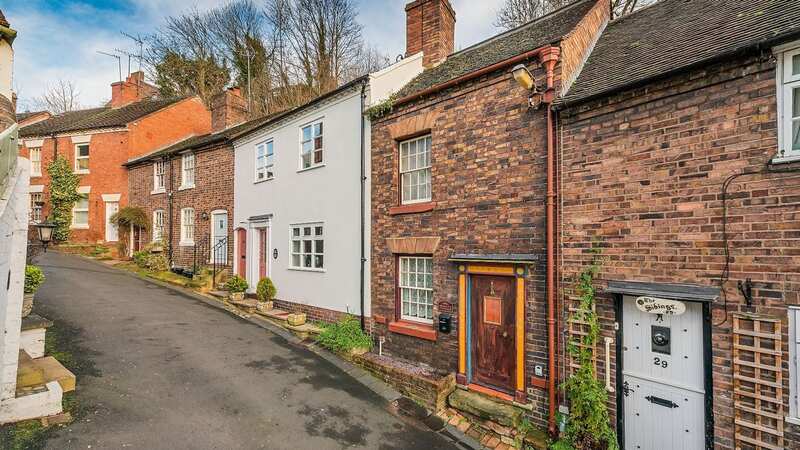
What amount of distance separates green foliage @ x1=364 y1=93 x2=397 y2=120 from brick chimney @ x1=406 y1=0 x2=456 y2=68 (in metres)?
2.49

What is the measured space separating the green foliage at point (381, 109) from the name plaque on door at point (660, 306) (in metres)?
6.50

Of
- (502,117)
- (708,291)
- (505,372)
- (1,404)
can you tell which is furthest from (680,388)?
(1,404)

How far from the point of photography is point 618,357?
5590 mm

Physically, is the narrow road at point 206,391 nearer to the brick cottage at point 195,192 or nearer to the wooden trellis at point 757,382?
the wooden trellis at point 757,382

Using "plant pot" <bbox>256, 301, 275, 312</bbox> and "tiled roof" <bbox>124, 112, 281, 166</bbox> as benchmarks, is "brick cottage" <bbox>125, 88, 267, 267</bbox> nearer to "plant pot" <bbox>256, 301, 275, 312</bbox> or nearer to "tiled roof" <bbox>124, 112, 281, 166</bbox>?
"tiled roof" <bbox>124, 112, 281, 166</bbox>

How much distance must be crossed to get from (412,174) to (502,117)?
2612 mm

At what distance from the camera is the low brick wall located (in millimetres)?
7141

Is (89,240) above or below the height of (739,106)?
below

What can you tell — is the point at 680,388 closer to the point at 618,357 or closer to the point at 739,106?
the point at 618,357

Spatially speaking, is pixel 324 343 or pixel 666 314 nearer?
pixel 666 314

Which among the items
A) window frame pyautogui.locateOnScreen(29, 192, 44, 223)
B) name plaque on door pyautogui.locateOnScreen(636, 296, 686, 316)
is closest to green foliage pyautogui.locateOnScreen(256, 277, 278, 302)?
name plaque on door pyautogui.locateOnScreen(636, 296, 686, 316)

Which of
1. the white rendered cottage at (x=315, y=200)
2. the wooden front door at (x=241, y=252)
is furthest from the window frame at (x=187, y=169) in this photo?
the wooden front door at (x=241, y=252)

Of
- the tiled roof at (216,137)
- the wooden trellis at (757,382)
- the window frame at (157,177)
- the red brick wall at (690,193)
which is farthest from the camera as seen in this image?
the window frame at (157,177)

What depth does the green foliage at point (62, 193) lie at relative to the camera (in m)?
20.3
